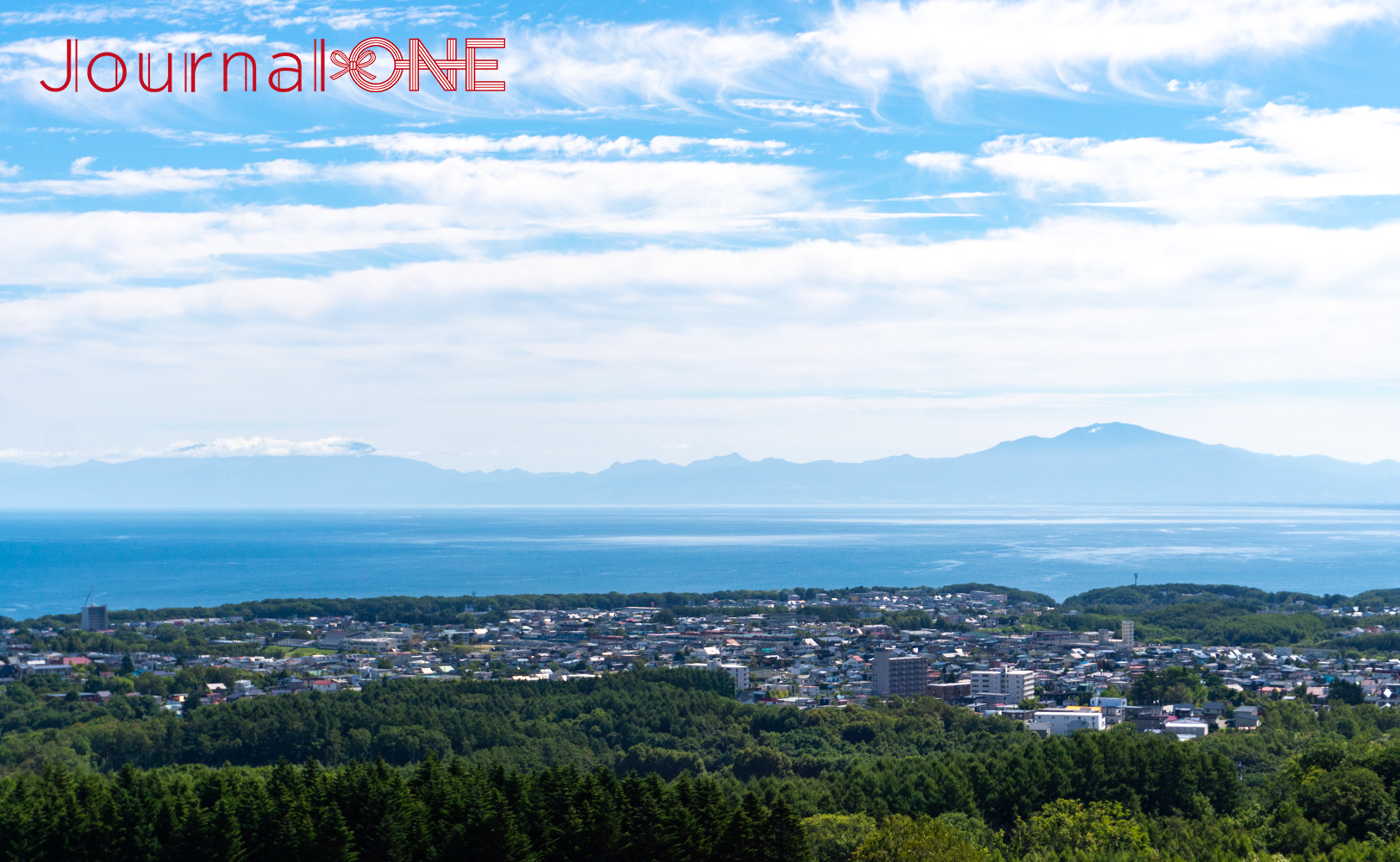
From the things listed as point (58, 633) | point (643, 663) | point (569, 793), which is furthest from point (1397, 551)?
point (569, 793)

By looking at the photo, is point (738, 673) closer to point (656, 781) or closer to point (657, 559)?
point (656, 781)

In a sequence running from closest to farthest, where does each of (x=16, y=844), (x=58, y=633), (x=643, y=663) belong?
1. (x=16, y=844)
2. (x=643, y=663)
3. (x=58, y=633)

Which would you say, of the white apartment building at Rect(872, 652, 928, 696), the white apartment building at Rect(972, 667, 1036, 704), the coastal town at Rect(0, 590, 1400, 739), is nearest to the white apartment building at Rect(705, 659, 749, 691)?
the coastal town at Rect(0, 590, 1400, 739)

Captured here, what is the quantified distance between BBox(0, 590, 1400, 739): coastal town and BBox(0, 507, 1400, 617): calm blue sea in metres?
24.9

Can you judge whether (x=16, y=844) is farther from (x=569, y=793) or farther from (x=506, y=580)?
(x=506, y=580)

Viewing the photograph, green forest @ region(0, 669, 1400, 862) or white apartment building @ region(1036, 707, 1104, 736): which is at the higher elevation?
green forest @ region(0, 669, 1400, 862)

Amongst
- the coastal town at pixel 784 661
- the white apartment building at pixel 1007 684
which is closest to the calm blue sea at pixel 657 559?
the coastal town at pixel 784 661

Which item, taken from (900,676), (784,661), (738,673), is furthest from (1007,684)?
(784,661)

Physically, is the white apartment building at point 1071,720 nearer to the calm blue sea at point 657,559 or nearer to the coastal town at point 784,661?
the coastal town at point 784,661

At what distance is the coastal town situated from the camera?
41.2 metres

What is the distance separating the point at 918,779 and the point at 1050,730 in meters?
12.9

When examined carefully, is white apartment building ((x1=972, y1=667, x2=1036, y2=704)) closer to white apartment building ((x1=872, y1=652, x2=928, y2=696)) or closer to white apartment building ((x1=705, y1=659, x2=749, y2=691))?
white apartment building ((x1=872, y1=652, x2=928, y2=696))

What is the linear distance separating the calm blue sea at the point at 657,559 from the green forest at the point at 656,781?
51727 mm

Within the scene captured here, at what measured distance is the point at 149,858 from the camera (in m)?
16.4
